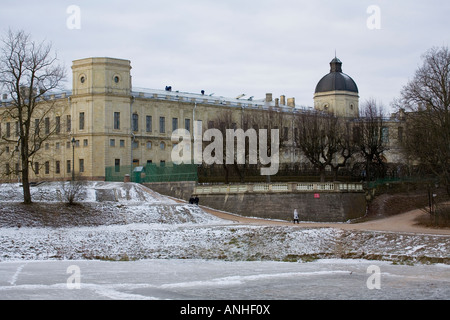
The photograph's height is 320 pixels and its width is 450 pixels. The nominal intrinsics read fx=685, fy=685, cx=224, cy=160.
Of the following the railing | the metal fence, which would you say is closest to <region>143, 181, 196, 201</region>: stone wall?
the metal fence

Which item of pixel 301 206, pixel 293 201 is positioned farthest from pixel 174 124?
pixel 301 206

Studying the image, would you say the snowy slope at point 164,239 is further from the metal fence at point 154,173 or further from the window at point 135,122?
the window at point 135,122

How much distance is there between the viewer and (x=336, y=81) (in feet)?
358

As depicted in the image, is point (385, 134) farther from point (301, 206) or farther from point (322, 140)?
point (301, 206)

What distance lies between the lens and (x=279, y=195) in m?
56.5

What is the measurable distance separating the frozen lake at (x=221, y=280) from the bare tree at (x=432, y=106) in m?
22.9

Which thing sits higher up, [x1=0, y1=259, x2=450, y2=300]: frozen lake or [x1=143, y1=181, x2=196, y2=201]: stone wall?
[x1=143, y1=181, x2=196, y2=201]: stone wall

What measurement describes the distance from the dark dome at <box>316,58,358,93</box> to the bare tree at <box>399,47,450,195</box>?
2081 inches

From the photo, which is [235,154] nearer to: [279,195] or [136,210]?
[279,195]

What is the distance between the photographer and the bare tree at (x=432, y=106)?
2016 inches

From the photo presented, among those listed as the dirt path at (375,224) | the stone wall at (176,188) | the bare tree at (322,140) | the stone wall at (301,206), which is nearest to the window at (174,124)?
the bare tree at (322,140)

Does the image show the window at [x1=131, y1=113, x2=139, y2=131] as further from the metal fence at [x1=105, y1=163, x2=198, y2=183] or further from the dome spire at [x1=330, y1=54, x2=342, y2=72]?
the dome spire at [x1=330, y1=54, x2=342, y2=72]

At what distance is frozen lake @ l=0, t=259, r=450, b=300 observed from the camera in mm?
21844

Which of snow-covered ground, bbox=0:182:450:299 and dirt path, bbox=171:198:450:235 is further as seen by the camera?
dirt path, bbox=171:198:450:235
